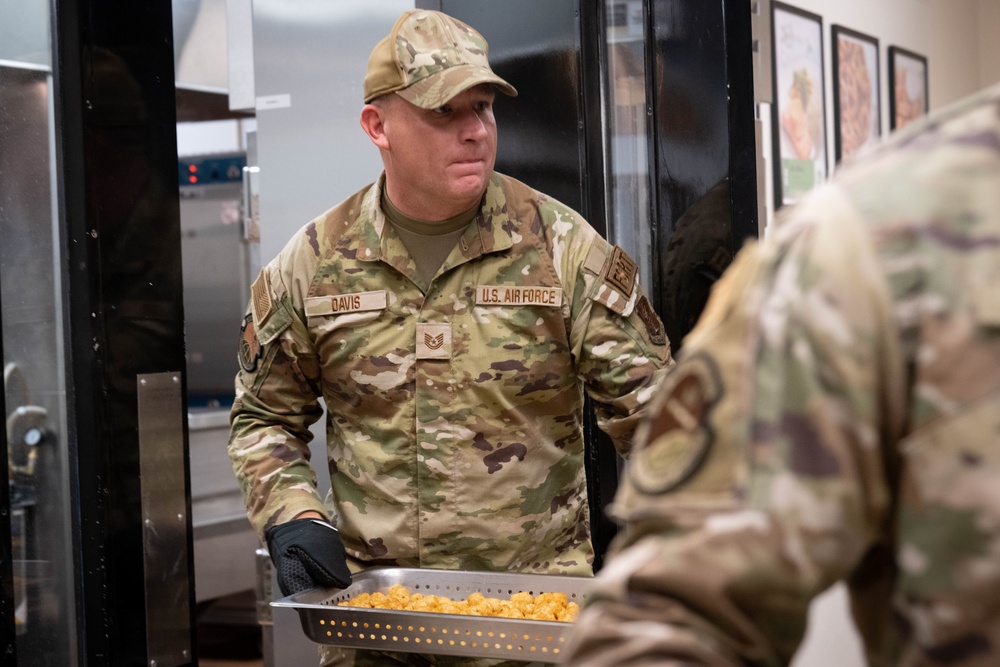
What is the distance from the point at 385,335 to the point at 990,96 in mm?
1464

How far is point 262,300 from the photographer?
2033 mm

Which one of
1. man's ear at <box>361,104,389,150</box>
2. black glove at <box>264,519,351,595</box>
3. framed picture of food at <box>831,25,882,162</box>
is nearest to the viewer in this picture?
black glove at <box>264,519,351,595</box>

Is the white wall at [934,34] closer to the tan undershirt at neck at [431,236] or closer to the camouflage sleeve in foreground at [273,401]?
the tan undershirt at neck at [431,236]

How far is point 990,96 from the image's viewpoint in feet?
1.85

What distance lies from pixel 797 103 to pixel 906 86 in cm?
106

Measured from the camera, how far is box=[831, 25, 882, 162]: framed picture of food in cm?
398

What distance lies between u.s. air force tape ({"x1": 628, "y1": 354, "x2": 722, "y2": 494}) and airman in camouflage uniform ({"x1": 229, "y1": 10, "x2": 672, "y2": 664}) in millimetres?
1318

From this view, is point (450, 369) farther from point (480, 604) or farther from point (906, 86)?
point (906, 86)

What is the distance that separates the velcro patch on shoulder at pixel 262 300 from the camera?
201 centimetres

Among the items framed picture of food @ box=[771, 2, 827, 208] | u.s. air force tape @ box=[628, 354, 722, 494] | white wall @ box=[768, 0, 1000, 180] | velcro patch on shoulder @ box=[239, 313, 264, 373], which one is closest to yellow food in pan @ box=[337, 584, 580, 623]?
velcro patch on shoulder @ box=[239, 313, 264, 373]

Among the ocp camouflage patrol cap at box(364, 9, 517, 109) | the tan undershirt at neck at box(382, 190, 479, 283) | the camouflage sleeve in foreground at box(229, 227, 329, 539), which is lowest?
the camouflage sleeve in foreground at box(229, 227, 329, 539)

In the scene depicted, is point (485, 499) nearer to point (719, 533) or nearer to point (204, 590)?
point (719, 533)

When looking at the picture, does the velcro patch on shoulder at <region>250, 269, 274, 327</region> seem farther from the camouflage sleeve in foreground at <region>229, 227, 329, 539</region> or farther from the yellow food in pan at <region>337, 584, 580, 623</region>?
the yellow food in pan at <region>337, 584, 580, 623</region>

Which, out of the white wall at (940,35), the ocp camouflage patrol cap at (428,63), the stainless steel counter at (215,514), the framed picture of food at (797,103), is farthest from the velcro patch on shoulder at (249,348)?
the white wall at (940,35)
